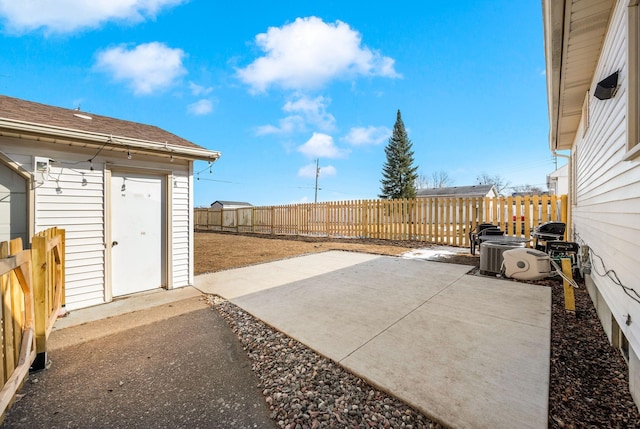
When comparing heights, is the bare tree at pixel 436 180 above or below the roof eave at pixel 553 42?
above

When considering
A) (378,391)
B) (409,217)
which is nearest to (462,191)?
(409,217)

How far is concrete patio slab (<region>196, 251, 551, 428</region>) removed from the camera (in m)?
1.68

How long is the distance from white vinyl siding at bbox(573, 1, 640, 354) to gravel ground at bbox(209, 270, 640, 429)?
37 cm

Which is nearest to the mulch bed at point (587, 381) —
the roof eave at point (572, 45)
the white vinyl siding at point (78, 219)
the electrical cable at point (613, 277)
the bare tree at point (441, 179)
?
the electrical cable at point (613, 277)

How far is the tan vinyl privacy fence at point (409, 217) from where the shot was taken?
7.90 meters

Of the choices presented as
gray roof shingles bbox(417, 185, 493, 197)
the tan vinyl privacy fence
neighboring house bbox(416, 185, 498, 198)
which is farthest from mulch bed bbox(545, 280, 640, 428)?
gray roof shingles bbox(417, 185, 493, 197)

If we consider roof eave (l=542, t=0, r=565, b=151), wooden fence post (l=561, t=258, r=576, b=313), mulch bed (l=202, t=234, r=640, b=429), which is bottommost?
mulch bed (l=202, t=234, r=640, b=429)

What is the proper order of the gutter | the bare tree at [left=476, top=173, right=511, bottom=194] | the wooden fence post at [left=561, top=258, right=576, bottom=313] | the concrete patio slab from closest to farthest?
the concrete patio slab, the gutter, the wooden fence post at [left=561, top=258, right=576, bottom=313], the bare tree at [left=476, top=173, right=511, bottom=194]

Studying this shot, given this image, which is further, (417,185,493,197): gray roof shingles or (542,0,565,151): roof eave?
(417,185,493,197): gray roof shingles

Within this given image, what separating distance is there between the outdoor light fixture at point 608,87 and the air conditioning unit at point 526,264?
2650 mm

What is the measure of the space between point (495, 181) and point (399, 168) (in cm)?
2407

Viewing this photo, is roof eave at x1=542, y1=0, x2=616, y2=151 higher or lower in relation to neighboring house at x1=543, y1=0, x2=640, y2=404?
higher

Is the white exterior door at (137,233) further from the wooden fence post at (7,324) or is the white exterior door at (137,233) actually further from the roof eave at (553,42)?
the roof eave at (553,42)

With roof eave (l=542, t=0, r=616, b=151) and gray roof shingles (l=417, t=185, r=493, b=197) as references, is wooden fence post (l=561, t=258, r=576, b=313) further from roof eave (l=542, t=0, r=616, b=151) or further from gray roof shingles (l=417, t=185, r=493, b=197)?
gray roof shingles (l=417, t=185, r=493, b=197)
